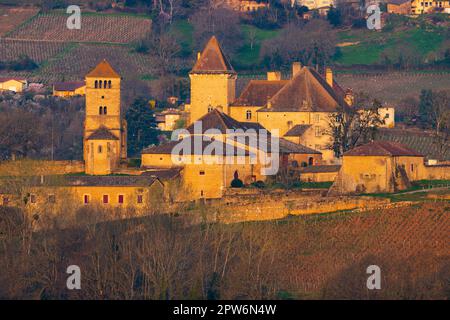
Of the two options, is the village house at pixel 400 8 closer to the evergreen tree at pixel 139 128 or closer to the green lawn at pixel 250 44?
the green lawn at pixel 250 44

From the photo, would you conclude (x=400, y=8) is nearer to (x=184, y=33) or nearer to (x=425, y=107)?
(x=184, y=33)

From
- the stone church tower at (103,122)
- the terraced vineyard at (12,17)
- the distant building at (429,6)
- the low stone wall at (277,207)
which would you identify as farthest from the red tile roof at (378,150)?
the distant building at (429,6)

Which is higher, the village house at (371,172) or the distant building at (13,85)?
the distant building at (13,85)

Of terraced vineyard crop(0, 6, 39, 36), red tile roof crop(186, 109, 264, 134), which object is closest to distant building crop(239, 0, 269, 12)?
terraced vineyard crop(0, 6, 39, 36)

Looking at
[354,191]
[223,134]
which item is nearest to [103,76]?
[223,134]

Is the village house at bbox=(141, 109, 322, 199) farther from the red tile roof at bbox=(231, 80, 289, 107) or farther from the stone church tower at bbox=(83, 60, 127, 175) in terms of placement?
the red tile roof at bbox=(231, 80, 289, 107)
